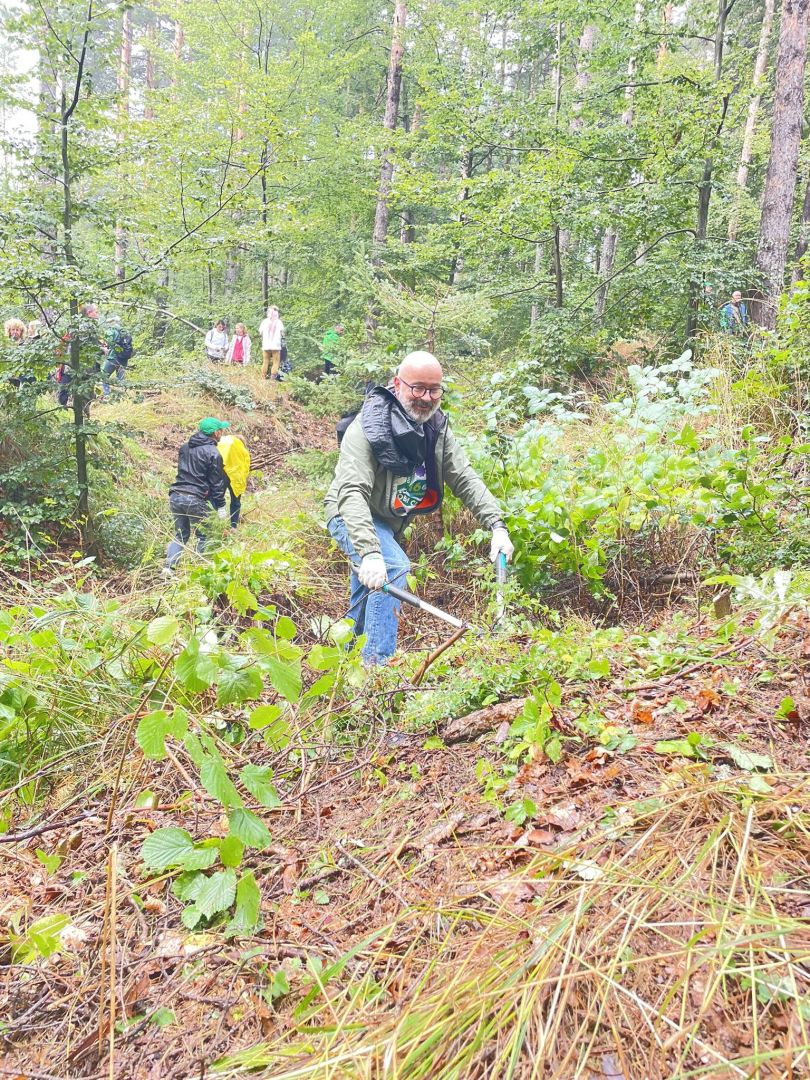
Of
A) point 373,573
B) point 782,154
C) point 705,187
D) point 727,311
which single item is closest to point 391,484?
point 373,573

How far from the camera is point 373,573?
3576 mm

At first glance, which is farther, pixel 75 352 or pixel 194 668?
pixel 75 352

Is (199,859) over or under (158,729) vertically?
under

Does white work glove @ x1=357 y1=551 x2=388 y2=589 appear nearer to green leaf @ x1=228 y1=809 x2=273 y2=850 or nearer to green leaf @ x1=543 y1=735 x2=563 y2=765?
green leaf @ x1=543 y1=735 x2=563 y2=765

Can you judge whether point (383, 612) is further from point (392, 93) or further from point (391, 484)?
point (392, 93)

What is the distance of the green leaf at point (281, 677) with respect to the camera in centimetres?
172

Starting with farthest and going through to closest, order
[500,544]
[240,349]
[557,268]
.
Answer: [240,349]
[557,268]
[500,544]

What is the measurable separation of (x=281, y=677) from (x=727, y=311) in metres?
9.03

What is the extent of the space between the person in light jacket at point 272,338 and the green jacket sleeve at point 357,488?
1180 cm

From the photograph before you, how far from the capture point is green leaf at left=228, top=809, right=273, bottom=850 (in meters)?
1.58

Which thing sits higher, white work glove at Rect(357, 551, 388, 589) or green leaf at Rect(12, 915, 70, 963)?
white work glove at Rect(357, 551, 388, 589)

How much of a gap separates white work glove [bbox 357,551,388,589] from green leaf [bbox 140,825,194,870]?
1.97m

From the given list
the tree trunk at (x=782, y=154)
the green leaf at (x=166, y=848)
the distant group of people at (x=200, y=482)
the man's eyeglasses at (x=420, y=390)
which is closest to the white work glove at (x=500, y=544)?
the man's eyeglasses at (x=420, y=390)

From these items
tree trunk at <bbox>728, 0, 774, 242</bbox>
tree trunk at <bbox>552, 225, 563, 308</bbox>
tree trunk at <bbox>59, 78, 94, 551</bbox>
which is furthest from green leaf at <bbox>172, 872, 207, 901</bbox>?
tree trunk at <bbox>728, 0, 774, 242</bbox>
